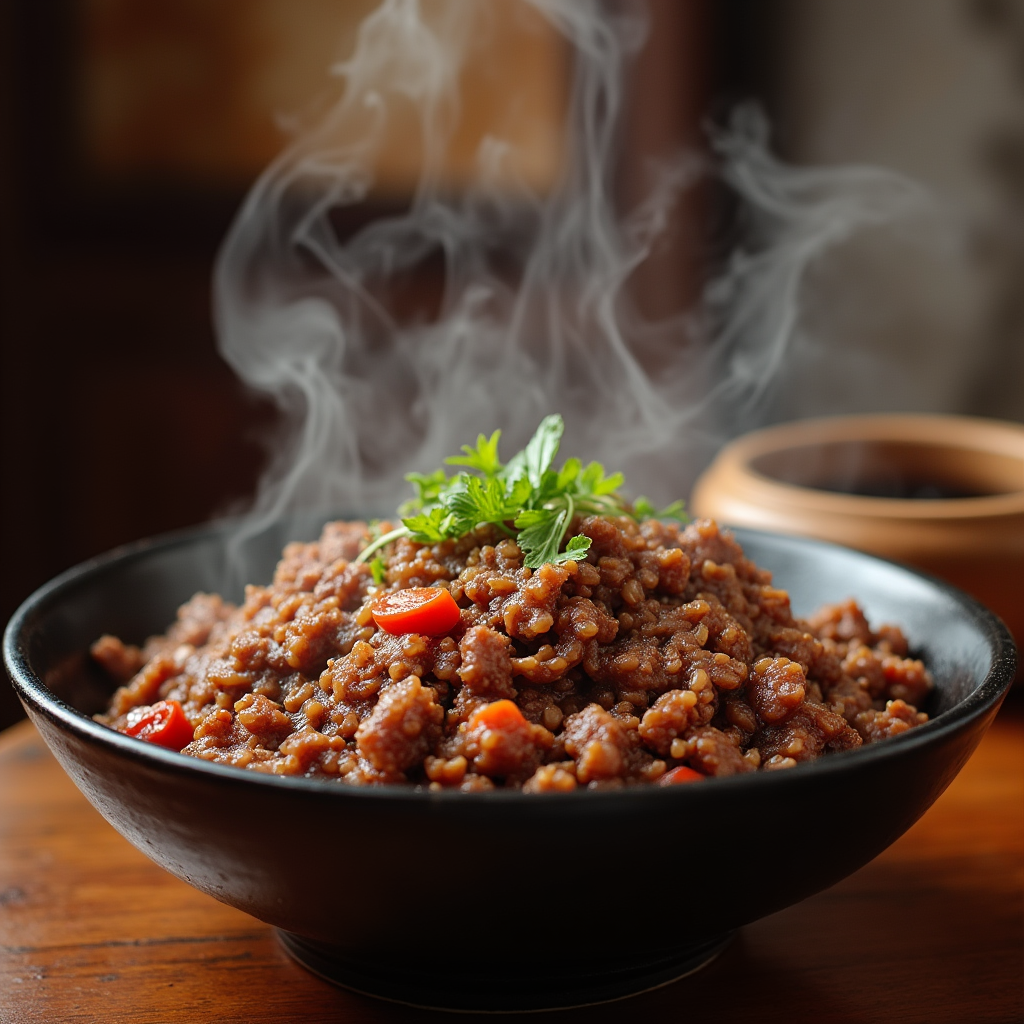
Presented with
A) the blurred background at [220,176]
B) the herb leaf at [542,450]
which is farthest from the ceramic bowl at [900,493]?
the blurred background at [220,176]

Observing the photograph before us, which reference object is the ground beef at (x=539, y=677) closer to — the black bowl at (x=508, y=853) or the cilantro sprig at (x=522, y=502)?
the cilantro sprig at (x=522, y=502)

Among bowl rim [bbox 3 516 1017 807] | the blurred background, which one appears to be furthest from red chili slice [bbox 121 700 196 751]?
the blurred background

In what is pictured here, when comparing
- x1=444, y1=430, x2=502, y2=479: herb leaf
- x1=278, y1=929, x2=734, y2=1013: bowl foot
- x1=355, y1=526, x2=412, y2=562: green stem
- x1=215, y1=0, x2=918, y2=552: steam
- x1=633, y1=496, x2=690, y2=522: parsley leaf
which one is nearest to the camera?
x1=278, y1=929, x2=734, y2=1013: bowl foot

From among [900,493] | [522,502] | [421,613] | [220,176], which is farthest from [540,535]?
[220,176]

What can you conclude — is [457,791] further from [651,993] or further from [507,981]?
[651,993]

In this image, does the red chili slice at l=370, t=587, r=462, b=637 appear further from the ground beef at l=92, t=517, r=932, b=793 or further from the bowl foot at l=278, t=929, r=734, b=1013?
the bowl foot at l=278, t=929, r=734, b=1013
